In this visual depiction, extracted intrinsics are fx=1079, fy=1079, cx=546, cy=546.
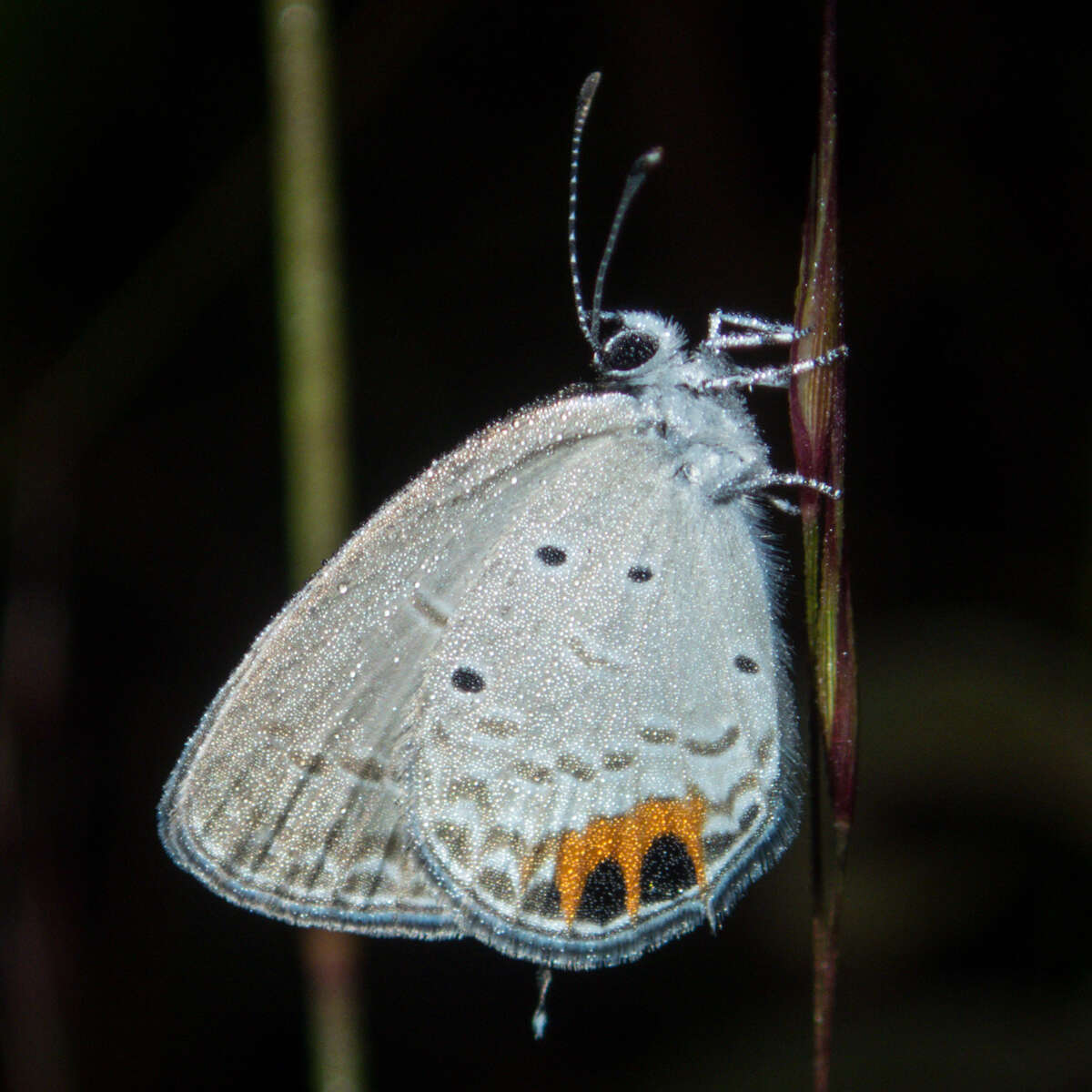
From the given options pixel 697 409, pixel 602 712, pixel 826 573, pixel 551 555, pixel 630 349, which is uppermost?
pixel 630 349

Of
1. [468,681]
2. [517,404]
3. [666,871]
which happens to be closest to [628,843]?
[666,871]

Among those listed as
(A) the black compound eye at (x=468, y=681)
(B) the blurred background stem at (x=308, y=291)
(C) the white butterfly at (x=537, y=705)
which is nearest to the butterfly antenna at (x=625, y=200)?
(C) the white butterfly at (x=537, y=705)

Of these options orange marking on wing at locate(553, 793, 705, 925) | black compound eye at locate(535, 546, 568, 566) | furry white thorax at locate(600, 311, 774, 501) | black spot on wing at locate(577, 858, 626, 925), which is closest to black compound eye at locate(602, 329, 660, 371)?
furry white thorax at locate(600, 311, 774, 501)

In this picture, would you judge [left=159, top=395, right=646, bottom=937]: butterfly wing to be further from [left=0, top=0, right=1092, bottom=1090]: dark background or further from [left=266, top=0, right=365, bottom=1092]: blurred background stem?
[left=0, top=0, right=1092, bottom=1090]: dark background

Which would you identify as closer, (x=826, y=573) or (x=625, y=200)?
(x=826, y=573)

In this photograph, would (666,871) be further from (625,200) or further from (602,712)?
(625,200)

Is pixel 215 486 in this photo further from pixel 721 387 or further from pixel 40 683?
pixel 721 387
